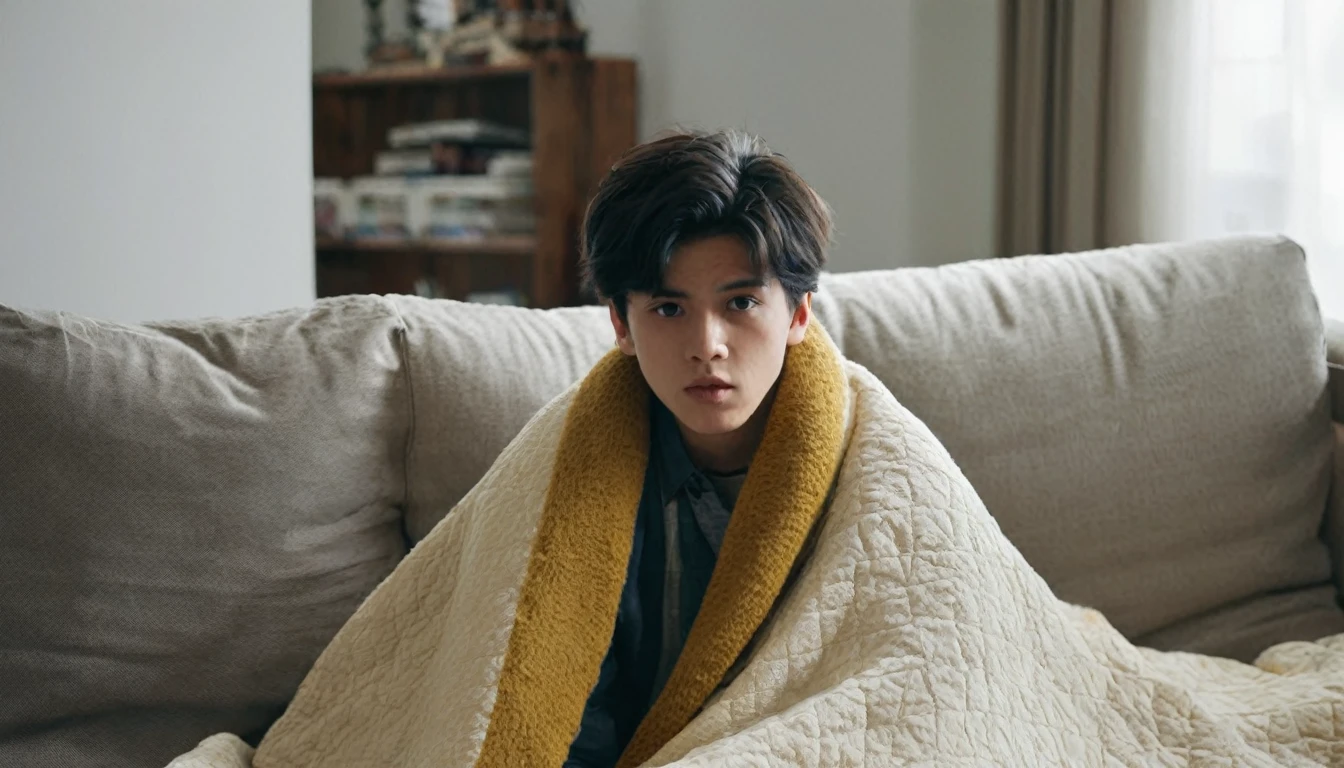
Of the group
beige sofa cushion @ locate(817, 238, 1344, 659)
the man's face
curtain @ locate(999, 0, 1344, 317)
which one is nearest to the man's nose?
the man's face

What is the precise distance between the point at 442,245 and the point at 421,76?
0.51 m

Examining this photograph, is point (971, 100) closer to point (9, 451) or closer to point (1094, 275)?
point (1094, 275)

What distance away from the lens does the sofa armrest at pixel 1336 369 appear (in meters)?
1.81

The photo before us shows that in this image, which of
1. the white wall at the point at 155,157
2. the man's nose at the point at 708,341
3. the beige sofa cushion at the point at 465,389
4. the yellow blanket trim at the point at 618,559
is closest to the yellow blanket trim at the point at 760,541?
Result: the yellow blanket trim at the point at 618,559

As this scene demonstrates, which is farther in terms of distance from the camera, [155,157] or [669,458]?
[155,157]

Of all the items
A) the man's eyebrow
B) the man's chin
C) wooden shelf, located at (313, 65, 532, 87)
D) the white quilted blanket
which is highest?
wooden shelf, located at (313, 65, 532, 87)

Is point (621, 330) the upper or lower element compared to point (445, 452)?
upper

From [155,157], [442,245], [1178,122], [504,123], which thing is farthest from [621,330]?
[504,123]

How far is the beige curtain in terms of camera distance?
268 centimetres

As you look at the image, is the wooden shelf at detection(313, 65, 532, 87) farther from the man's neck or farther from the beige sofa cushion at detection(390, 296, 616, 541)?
the man's neck

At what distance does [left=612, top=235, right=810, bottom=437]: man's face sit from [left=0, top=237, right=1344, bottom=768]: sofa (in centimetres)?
38

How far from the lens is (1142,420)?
1714 millimetres

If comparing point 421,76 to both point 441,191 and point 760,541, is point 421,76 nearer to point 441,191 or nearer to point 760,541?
point 441,191

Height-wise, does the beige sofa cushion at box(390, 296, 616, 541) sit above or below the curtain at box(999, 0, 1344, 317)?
below
